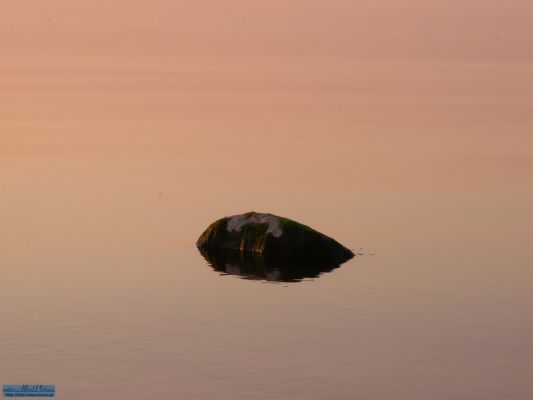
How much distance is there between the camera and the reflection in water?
173 feet

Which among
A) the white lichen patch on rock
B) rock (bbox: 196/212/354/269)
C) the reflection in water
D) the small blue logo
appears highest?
the white lichen patch on rock

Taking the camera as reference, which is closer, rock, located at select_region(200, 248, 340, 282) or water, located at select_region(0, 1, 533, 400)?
water, located at select_region(0, 1, 533, 400)

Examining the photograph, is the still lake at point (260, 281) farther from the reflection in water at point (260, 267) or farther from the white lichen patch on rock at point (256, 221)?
the white lichen patch on rock at point (256, 221)

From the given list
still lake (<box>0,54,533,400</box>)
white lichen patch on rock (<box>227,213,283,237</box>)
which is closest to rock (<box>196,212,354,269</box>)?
white lichen patch on rock (<box>227,213,283,237</box>)

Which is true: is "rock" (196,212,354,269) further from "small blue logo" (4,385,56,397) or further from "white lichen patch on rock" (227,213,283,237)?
"small blue logo" (4,385,56,397)

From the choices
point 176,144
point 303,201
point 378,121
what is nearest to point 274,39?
point 378,121

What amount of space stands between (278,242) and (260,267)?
4.10ft

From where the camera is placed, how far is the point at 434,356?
142 ft

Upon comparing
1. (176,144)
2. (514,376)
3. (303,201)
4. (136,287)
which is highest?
(176,144)

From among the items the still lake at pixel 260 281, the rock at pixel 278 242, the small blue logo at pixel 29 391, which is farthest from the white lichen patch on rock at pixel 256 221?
the small blue logo at pixel 29 391

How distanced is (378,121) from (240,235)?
37999 millimetres

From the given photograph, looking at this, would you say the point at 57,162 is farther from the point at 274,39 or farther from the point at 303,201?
the point at 274,39

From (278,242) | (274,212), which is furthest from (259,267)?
(274,212)

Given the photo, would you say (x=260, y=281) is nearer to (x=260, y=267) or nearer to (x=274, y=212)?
(x=260, y=267)
